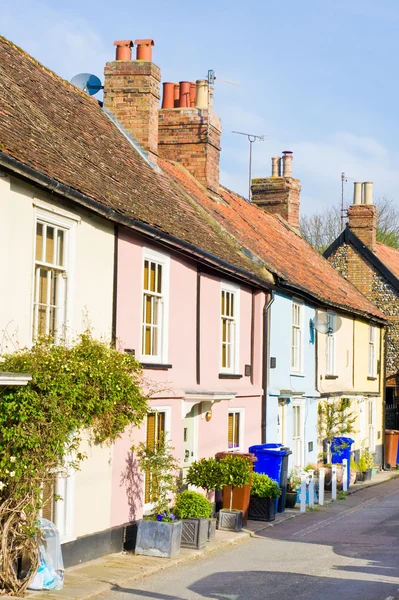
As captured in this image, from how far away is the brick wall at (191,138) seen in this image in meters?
22.3

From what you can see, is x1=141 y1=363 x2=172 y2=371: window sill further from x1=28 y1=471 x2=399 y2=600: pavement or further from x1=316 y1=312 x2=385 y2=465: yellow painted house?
x1=316 y1=312 x2=385 y2=465: yellow painted house

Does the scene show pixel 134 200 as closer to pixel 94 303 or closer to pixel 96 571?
pixel 94 303

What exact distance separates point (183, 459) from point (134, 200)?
14.7 feet

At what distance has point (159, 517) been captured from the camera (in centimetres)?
1331

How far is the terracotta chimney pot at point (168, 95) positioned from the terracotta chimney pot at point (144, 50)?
3.00 metres

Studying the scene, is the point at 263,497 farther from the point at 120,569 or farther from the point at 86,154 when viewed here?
the point at 86,154

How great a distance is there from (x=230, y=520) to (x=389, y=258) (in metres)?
21.6

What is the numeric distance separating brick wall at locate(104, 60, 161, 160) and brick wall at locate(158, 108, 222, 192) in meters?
3.00

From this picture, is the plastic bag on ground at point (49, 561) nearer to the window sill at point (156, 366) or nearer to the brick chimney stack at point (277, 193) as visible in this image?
the window sill at point (156, 366)

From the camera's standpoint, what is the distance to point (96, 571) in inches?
461

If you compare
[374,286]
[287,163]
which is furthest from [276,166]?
[374,286]

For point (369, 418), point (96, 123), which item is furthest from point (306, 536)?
point (369, 418)

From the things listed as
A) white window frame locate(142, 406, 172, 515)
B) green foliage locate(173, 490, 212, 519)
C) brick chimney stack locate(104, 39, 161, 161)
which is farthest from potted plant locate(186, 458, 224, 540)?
brick chimney stack locate(104, 39, 161, 161)

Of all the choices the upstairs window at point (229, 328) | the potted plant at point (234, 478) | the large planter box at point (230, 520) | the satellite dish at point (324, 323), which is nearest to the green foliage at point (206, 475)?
the potted plant at point (234, 478)
